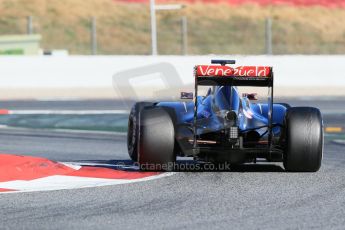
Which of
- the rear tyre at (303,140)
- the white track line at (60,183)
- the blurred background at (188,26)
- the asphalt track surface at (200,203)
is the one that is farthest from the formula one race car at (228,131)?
the blurred background at (188,26)

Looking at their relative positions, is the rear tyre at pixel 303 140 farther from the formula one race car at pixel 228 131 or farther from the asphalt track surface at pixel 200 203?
the asphalt track surface at pixel 200 203

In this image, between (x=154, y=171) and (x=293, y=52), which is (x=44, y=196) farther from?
(x=293, y=52)

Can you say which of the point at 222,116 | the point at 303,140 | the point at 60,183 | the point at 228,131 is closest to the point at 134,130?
the point at 222,116

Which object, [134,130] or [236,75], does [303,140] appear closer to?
[236,75]

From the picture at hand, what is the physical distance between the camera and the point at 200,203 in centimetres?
914

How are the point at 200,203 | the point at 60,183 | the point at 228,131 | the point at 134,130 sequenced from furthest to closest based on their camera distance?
the point at 134,130 → the point at 228,131 → the point at 60,183 → the point at 200,203

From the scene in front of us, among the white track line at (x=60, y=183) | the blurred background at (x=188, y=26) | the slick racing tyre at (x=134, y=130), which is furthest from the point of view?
the blurred background at (x=188, y=26)

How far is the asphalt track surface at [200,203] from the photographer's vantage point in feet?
26.4

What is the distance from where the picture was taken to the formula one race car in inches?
439

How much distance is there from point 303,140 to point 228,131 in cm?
84

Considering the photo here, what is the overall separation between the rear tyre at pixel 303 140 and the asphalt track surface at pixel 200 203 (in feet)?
0.51

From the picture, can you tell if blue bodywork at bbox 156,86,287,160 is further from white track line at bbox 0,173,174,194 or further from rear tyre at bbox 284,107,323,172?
white track line at bbox 0,173,174,194

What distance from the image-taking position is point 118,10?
54.9 meters

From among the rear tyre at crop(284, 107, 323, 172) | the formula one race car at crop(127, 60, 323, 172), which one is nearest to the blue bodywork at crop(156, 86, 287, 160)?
the formula one race car at crop(127, 60, 323, 172)
